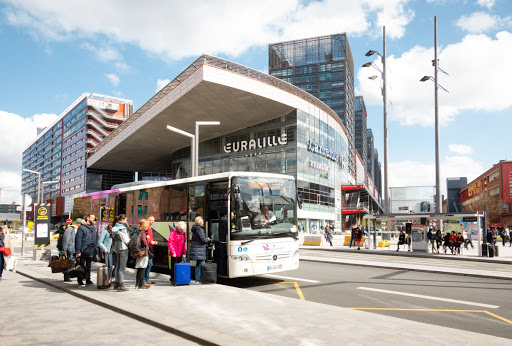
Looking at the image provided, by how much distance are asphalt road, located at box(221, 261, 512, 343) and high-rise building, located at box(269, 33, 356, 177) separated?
102564 millimetres

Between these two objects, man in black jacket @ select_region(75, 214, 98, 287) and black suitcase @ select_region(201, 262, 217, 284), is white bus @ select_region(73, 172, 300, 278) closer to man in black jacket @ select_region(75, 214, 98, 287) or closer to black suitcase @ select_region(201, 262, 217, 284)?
black suitcase @ select_region(201, 262, 217, 284)

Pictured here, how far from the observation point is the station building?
4153cm

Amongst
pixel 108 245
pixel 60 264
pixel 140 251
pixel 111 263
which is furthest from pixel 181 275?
pixel 60 264

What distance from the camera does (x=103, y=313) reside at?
23.7ft

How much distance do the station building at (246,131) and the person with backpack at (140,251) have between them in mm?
29863

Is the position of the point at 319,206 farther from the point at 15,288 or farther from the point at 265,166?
the point at 15,288

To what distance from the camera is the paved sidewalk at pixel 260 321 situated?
5238mm

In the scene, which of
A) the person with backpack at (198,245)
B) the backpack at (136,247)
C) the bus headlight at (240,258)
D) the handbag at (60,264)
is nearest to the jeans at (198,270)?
the person with backpack at (198,245)

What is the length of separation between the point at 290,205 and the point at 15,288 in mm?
7322

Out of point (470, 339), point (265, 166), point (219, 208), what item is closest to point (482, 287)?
point (470, 339)

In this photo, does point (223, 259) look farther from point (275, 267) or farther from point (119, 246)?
point (119, 246)

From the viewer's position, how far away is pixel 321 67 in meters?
120

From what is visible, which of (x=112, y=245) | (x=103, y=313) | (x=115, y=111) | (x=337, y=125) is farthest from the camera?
(x=115, y=111)

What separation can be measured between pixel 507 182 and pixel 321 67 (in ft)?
206
